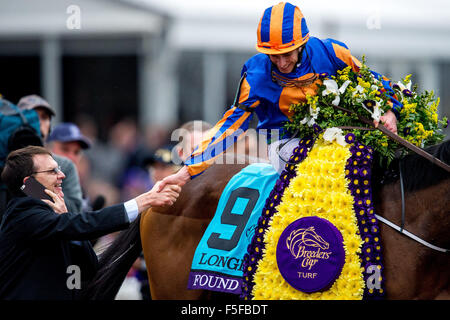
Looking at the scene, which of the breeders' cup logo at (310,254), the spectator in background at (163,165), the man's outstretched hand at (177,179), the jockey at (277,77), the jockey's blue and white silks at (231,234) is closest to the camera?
the breeders' cup logo at (310,254)

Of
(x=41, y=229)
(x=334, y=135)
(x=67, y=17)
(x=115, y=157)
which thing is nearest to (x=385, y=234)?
(x=334, y=135)

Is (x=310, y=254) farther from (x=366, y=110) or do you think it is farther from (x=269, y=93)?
(x=269, y=93)

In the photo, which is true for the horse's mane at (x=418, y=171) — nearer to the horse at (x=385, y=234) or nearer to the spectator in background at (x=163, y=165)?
the horse at (x=385, y=234)

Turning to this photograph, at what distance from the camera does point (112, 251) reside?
14.5ft

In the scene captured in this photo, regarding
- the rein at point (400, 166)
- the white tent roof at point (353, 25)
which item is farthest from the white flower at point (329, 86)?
the white tent roof at point (353, 25)

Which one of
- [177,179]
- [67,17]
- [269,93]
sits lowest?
[177,179]

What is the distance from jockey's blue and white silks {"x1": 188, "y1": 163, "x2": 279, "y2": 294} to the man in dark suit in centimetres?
55

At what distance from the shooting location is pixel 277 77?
384 centimetres

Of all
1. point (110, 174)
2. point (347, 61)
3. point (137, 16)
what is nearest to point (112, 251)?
point (347, 61)

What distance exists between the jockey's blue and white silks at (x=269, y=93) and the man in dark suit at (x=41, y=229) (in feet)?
1.71

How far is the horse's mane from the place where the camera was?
3.36m

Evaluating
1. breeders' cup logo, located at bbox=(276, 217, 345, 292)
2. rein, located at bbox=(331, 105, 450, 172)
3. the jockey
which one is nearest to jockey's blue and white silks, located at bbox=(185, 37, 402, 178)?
the jockey

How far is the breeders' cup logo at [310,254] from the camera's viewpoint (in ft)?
11.1

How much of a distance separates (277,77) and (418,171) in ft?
3.32
